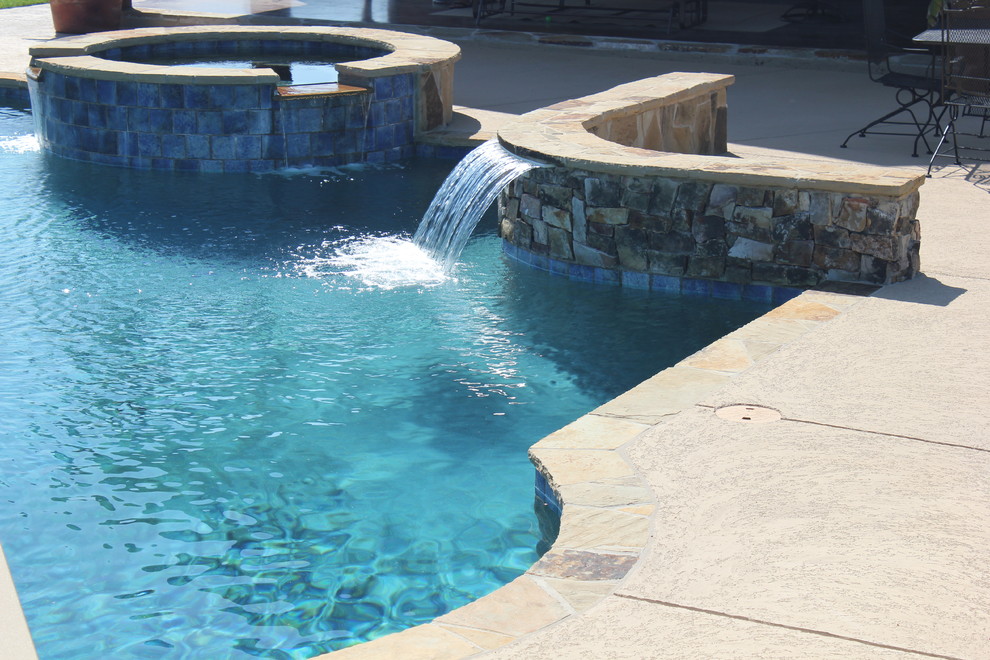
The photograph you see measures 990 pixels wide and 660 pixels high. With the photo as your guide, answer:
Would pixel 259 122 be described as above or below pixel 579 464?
above

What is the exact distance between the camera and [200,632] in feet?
11.0

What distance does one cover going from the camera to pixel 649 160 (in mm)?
6098

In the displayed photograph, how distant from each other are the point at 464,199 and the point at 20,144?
486 cm

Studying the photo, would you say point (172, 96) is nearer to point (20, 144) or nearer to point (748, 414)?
point (20, 144)

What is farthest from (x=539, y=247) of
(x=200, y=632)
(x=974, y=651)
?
(x=974, y=651)

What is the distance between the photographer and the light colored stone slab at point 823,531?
9.38ft

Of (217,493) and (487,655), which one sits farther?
(217,493)

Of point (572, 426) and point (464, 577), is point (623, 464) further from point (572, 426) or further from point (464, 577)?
point (464, 577)

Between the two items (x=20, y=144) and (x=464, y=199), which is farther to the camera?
(x=20, y=144)

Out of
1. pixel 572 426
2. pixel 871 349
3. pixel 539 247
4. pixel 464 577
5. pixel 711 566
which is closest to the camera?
pixel 711 566

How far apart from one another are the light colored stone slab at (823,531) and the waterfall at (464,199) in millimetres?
2912

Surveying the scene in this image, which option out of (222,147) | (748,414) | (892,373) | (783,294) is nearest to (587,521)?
(748,414)

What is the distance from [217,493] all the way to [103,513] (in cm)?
40

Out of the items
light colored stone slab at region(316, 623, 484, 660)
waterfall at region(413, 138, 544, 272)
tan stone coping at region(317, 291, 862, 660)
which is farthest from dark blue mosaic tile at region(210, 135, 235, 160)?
light colored stone slab at region(316, 623, 484, 660)
